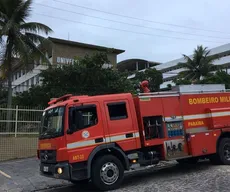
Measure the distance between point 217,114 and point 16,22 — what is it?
15149mm

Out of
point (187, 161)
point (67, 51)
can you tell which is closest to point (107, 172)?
point (187, 161)

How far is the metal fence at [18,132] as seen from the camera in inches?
579

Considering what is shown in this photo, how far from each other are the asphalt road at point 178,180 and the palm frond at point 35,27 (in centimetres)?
1338

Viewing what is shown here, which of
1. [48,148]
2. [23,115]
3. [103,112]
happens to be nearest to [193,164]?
[103,112]

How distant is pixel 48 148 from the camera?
851 centimetres

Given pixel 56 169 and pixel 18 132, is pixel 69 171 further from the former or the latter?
pixel 18 132

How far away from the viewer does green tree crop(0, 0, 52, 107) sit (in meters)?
20.1

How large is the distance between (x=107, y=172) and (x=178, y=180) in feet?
7.10

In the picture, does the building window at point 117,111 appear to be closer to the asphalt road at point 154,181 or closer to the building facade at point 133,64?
the asphalt road at point 154,181

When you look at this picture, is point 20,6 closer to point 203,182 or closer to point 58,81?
point 58,81

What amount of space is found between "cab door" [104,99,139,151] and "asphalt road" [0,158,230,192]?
1218 mm

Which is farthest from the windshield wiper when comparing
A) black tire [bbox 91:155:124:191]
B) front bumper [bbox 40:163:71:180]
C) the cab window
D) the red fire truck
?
black tire [bbox 91:155:124:191]

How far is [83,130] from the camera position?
841cm

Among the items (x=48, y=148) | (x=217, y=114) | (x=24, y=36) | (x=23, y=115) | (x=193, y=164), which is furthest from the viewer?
(x=24, y=36)
